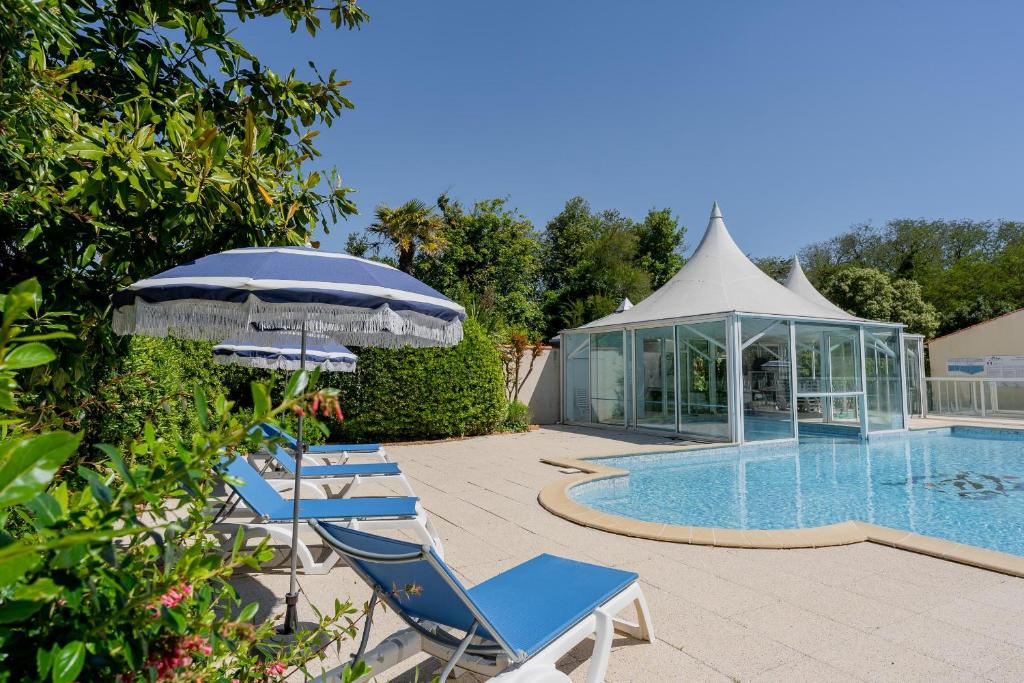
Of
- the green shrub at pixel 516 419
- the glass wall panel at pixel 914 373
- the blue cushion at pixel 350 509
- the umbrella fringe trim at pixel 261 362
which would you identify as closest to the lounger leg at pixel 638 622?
the blue cushion at pixel 350 509

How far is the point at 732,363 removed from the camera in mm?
12617

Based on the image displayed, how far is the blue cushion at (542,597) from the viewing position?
8.25ft

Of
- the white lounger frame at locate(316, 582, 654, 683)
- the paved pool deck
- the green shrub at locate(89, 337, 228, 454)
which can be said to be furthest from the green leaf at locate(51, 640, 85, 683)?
the green shrub at locate(89, 337, 228, 454)

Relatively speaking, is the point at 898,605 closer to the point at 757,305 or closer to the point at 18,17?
the point at 18,17

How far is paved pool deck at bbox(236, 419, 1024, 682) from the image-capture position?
3.00m

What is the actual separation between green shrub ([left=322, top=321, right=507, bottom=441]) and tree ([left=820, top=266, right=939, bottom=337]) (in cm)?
2487

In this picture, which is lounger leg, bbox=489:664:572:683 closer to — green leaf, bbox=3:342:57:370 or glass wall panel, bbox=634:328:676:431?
green leaf, bbox=3:342:57:370

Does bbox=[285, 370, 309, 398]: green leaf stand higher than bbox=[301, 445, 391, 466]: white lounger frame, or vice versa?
bbox=[285, 370, 309, 398]: green leaf

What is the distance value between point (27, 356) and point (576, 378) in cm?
1593

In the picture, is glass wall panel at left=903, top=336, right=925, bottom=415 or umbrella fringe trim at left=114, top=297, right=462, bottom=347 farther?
glass wall panel at left=903, top=336, right=925, bottom=415

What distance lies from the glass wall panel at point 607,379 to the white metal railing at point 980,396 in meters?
11.9

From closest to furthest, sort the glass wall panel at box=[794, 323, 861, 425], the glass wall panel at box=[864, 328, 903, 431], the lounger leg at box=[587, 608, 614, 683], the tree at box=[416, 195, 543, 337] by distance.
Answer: the lounger leg at box=[587, 608, 614, 683] < the glass wall panel at box=[794, 323, 861, 425] < the glass wall panel at box=[864, 328, 903, 431] < the tree at box=[416, 195, 543, 337]

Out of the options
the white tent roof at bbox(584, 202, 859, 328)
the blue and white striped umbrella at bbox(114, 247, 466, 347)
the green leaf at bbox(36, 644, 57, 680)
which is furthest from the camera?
Result: the white tent roof at bbox(584, 202, 859, 328)

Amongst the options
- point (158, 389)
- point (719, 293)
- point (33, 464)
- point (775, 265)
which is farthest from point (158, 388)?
point (775, 265)
